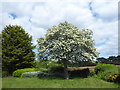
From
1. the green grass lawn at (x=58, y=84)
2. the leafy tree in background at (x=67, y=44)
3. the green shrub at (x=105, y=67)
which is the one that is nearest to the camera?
the green grass lawn at (x=58, y=84)

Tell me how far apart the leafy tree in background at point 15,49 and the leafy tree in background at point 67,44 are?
19.5 feet

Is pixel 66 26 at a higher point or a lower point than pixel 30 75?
higher

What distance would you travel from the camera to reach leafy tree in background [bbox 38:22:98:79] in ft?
29.0

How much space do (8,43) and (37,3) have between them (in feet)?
27.3

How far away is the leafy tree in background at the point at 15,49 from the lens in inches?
556

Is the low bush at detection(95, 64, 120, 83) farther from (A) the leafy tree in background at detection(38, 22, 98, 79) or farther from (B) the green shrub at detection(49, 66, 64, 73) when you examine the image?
(B) the green shrub at detection(49, 66, 64, 73)

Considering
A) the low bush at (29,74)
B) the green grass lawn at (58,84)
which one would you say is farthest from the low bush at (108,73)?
the low bush at (29,74)

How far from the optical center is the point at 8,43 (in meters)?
14.6

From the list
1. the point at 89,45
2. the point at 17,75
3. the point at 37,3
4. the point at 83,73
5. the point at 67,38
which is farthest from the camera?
the point at 17,75

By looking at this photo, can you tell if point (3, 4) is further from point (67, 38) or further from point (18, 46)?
point (18, 46)

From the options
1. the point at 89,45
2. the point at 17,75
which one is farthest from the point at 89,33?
the point at 17,75

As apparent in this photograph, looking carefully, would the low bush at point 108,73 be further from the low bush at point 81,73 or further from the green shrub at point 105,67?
the low bush at point 81,73

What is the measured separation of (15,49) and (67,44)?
27.1ft

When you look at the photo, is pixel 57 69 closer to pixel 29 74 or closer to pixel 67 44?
pixel 29 74
